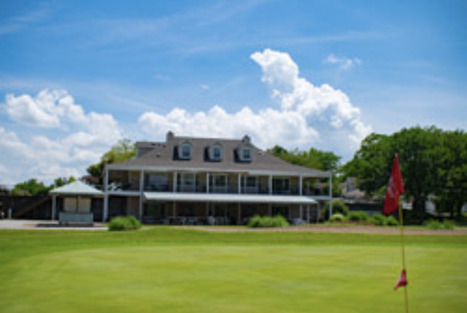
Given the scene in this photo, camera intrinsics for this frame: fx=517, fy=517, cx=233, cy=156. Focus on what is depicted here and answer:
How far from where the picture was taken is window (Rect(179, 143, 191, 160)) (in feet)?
157

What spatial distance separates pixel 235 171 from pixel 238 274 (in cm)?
3576

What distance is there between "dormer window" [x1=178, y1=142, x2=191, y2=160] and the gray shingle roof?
0.39 metres

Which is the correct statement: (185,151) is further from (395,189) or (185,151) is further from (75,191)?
(395,189)

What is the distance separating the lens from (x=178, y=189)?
45.9 metres

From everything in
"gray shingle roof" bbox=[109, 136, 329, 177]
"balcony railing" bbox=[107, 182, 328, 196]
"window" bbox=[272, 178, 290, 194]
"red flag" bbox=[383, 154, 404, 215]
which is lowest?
"red flag" bbox=[383, 154, 404, 215]

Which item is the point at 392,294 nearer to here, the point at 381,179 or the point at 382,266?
the point at 382,266

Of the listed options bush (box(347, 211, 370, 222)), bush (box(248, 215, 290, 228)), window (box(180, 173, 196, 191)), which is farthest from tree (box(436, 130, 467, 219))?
window (box(180, 173, 196, 191))

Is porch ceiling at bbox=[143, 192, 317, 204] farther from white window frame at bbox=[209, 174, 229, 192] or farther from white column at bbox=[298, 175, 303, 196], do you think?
white window frame at bbox=[209, 174, 229, 192]

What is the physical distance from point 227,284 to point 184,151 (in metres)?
39.5

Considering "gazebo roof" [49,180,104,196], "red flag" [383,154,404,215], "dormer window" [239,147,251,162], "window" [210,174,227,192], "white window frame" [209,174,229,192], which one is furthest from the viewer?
"dormer window" [239,147,251,162]

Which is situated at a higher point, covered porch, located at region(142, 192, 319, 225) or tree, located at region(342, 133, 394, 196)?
tree, located at region(342, 133, 394, 196)

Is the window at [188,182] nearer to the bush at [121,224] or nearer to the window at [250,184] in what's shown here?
the window at [250,184]

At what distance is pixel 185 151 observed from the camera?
48031 millimetres

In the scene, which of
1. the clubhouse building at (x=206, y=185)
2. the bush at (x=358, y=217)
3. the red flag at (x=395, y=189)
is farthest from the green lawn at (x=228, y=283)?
the clubhouse building at (x=206, y=185)
